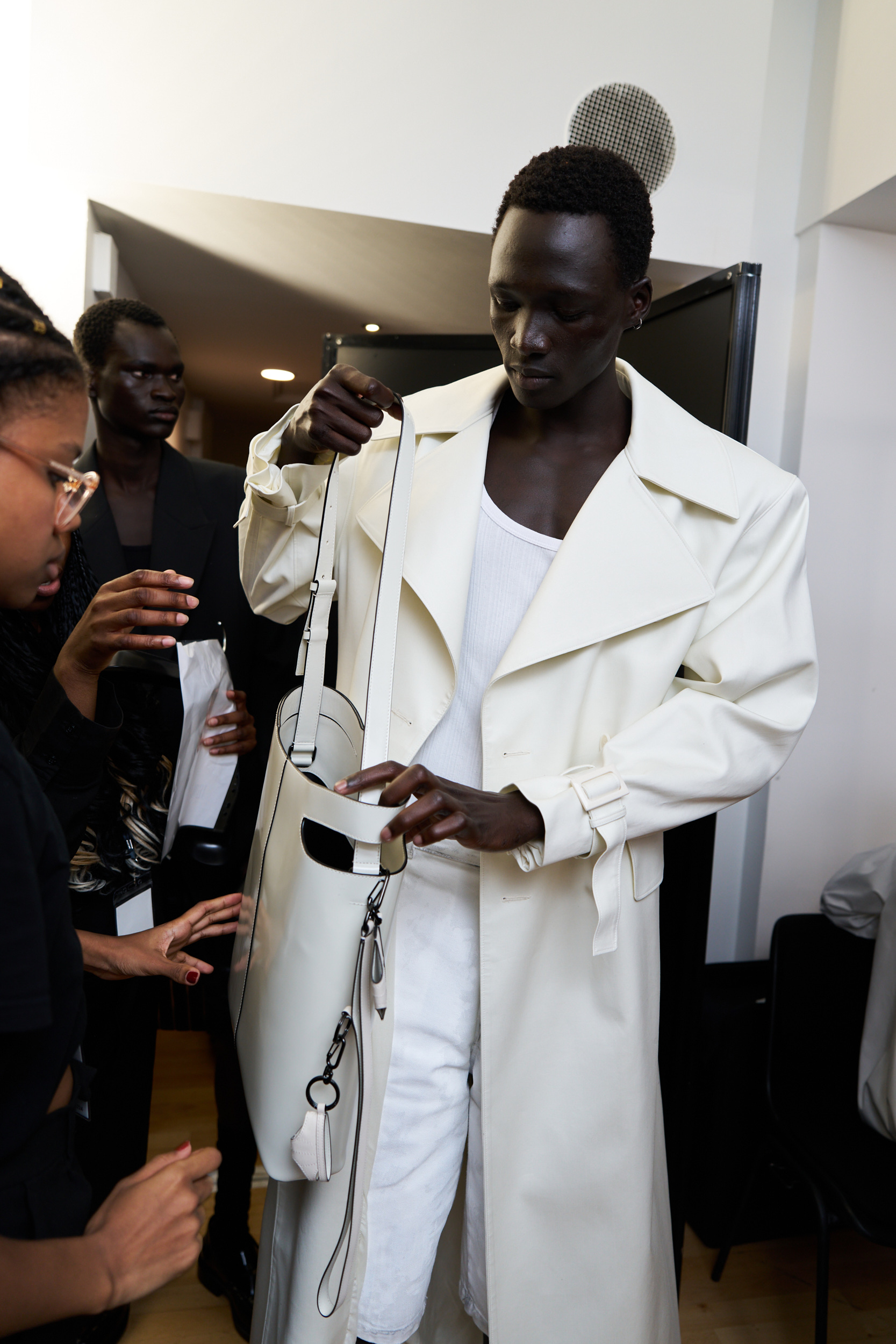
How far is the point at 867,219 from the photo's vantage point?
7.73ft

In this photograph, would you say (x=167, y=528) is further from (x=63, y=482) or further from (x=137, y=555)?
(x=63, y=482)

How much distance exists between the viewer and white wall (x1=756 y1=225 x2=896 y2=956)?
7.83 ft

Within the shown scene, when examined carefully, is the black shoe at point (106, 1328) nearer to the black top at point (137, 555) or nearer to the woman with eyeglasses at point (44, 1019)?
the woman with eyeglasses at point (44, 1019)

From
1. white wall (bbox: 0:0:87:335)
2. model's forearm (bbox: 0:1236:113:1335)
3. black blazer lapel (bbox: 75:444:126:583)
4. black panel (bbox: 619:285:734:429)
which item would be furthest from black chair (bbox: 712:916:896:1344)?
white wall (bbox: 0:0:87:335)

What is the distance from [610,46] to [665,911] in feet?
6.68

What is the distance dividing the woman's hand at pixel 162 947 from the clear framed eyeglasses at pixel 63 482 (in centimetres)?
58

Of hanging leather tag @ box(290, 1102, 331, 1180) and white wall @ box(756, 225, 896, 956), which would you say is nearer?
hanging leather tag @ box(290, 1102, 331, 1180)

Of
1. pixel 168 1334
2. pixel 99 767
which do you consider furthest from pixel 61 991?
pixel 168 1334

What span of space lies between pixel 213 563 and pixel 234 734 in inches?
21.6

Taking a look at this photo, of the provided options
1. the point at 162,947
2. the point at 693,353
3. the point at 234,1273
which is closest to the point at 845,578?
the point at 693,353

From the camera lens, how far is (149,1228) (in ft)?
2.55

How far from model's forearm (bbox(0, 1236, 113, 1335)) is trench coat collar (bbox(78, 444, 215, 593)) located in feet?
4.25

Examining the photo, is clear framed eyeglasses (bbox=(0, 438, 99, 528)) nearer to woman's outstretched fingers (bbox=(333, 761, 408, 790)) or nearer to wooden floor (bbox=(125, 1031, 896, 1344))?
woman's outstretched fingers (bbox=(333, 761, 408, 790))

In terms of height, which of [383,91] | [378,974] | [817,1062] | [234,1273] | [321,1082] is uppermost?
[383,91]
